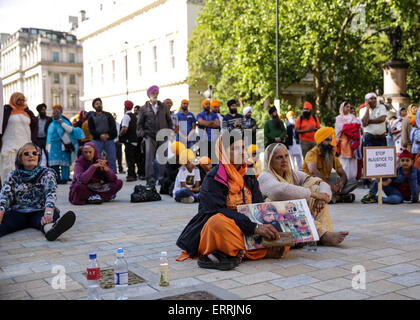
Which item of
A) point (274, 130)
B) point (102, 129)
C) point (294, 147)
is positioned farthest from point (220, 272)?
point (294, 147)

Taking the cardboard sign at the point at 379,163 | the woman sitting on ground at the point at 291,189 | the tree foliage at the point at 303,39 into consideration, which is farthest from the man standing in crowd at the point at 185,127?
the tree foliage at the point at 303,39

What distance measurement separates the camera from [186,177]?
9.87m

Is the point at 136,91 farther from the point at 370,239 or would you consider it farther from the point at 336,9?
the point at 370,239

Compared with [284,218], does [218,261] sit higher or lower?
lower

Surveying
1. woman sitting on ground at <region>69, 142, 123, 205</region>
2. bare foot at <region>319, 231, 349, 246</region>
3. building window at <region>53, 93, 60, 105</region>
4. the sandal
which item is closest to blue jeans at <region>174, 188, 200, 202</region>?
woman sitting on ground at <region>69, 142, 123, 205</region>

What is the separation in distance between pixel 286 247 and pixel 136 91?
3792 centimetres

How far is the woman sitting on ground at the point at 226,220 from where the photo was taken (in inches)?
185

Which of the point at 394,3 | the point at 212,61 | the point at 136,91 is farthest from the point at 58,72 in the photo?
the point at 394,3

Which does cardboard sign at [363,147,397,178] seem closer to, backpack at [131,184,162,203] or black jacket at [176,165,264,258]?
backpack at [131,184,162,203]

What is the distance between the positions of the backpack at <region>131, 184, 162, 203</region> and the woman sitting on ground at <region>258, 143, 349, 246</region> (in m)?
4.47

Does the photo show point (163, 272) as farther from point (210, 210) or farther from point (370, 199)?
point (370, 199)

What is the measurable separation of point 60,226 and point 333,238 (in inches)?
124

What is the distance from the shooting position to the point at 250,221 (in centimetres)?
482

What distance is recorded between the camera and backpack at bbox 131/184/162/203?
32.1ft
